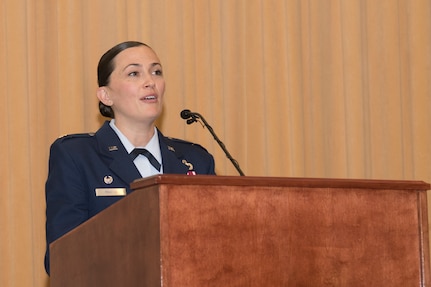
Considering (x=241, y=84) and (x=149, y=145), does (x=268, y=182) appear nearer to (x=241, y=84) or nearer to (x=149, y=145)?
(x=149, y=145)

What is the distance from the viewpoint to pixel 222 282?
1787mm

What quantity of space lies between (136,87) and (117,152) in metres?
0.30

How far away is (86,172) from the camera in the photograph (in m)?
2.94

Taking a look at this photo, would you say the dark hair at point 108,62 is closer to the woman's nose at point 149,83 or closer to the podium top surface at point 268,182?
the woman's nose at point 149,83

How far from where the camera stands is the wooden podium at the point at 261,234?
5.80 ft

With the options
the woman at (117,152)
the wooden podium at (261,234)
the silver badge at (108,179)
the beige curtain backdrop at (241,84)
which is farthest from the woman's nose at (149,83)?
the wooden podium at (261,234)

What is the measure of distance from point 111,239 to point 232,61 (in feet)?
7.65

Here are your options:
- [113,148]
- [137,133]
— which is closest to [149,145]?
[137,133]

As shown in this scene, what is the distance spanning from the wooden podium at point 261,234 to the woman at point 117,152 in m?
0.76

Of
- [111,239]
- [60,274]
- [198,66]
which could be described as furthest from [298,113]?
[111,239]

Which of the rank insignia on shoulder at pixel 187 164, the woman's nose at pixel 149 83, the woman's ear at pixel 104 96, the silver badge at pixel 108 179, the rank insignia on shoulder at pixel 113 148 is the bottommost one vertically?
the silver badge at pixel 108 179

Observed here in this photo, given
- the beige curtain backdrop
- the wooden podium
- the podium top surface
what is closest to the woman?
the beige curtain backdrop

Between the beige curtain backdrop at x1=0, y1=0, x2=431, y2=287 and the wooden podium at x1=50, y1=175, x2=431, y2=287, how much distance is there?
1.78m

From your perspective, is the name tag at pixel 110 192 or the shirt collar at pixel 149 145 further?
the shirt collar at pixel 149 145
